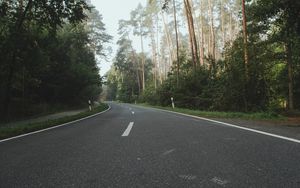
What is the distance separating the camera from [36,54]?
16.7 meters

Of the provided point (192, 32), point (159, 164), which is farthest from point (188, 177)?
point (192, 32)

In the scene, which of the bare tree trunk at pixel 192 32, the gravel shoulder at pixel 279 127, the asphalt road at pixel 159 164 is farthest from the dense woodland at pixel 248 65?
the asphalt road at pixel 159 164

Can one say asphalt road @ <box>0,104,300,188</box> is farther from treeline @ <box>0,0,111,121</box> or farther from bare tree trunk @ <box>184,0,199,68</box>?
bare tree trunk @ <box>184,0,199,68</box>

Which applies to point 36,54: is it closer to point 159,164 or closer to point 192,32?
point 159,164

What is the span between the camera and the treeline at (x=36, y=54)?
48.4 feet

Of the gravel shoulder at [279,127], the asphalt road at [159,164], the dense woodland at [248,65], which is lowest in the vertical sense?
the asphalt road at [159,164]

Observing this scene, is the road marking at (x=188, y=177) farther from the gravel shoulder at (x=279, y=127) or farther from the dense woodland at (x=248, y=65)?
the dense woodland at (x=248, y=65)

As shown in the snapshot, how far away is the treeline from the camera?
14742 mm

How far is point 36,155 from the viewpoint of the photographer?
5.39m

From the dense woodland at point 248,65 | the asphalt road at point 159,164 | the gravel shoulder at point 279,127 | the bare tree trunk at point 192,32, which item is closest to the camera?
the asphalt road at point 159,164

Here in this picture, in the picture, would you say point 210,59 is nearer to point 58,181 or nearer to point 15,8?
point 15,8

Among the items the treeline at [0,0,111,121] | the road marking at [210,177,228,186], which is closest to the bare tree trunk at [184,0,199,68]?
the treeline at [0,0,111,121]

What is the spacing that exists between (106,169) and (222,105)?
16.6 metres

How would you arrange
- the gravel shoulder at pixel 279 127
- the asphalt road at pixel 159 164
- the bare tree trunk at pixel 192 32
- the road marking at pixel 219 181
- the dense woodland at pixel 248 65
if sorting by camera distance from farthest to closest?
1. the bare tree trunk at pixel 192 32
2. the dense woodland at pixel 248 65
3. the gravel shoulder at pixel 279 127
4. the asphalt road at pixel 159 164
5. the road marking at pixel 219 181
